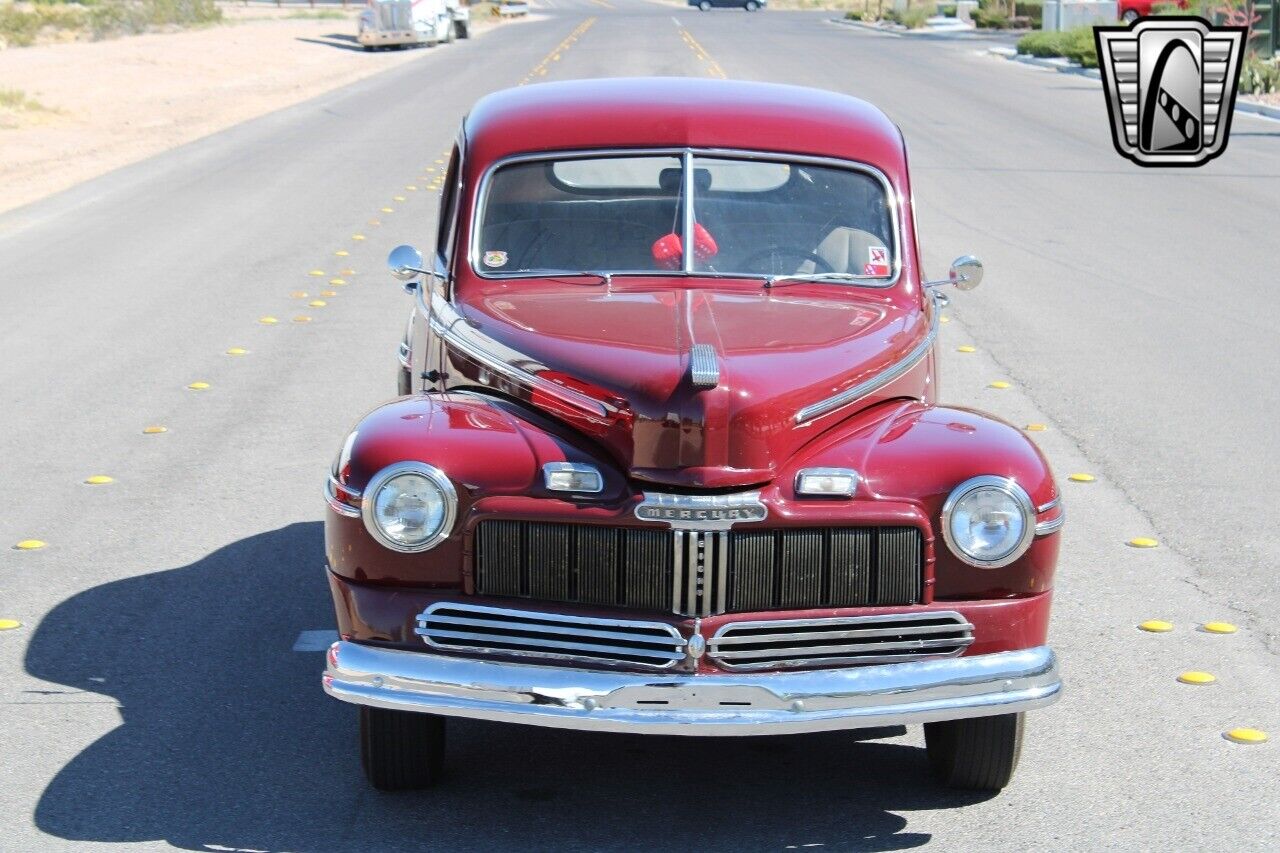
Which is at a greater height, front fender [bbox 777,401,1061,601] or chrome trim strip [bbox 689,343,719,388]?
chrome trim strip [bbox 689,343,719,388]

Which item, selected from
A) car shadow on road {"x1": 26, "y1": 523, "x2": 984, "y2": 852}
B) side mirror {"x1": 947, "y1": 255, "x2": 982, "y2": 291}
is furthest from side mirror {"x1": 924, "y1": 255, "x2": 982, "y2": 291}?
car shadow on road {"x1": 26, "y1": 523, "x2": 984, "y2": 852}

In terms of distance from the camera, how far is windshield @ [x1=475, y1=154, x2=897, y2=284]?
5.73 m

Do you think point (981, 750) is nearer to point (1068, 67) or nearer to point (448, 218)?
point (448, 218)

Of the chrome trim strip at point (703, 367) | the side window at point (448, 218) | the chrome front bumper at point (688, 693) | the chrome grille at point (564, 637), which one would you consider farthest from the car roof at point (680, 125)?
the chrome front bumper at point (688, 693)

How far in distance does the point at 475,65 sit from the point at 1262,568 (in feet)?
113

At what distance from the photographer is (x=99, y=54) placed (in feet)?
131

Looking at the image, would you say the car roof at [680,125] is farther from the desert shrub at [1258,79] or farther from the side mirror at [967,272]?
the desert shrub at [1258,79]

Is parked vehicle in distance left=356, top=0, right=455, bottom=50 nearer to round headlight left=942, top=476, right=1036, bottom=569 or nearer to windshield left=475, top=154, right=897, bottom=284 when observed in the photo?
windshield left=475, top=154, right=897, bottom=284

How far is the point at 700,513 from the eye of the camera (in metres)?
4.34

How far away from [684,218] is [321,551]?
222 cm

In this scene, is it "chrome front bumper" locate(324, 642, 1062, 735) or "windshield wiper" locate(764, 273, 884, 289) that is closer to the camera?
"chrome front bumper" locate(324, 642, 1062, 735)

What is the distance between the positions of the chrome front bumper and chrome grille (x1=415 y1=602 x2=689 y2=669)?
0.06 meters

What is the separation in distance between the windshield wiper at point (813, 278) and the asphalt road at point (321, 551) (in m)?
1.45

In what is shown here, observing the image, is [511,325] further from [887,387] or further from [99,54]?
[99,54]
